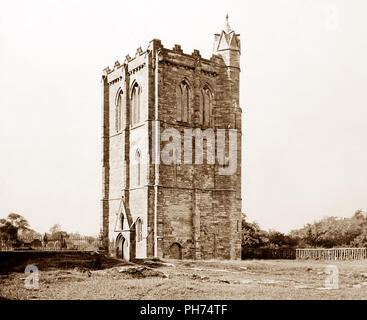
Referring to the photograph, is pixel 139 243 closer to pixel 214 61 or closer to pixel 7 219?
pixel 7 219

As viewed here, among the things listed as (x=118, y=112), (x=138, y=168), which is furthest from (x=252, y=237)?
(x=118, y=112)

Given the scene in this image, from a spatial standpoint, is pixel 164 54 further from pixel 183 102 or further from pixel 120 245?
pixel 120 245

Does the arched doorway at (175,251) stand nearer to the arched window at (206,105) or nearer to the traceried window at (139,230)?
the traceried window at (139,230)

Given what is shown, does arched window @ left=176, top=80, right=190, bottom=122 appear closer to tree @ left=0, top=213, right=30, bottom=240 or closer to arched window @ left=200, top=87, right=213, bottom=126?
arched window @ left=200, top=87, right=213, bottom=126

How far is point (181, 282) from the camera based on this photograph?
24.2m

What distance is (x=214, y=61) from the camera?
147ft

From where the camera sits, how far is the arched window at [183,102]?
139ft

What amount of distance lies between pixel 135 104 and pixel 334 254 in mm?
18405

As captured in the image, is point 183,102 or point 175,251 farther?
point 183,102

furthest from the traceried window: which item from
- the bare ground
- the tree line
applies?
the tree line

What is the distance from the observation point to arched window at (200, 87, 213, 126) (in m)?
43.7

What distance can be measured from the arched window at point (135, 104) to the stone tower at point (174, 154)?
0.25 ft
